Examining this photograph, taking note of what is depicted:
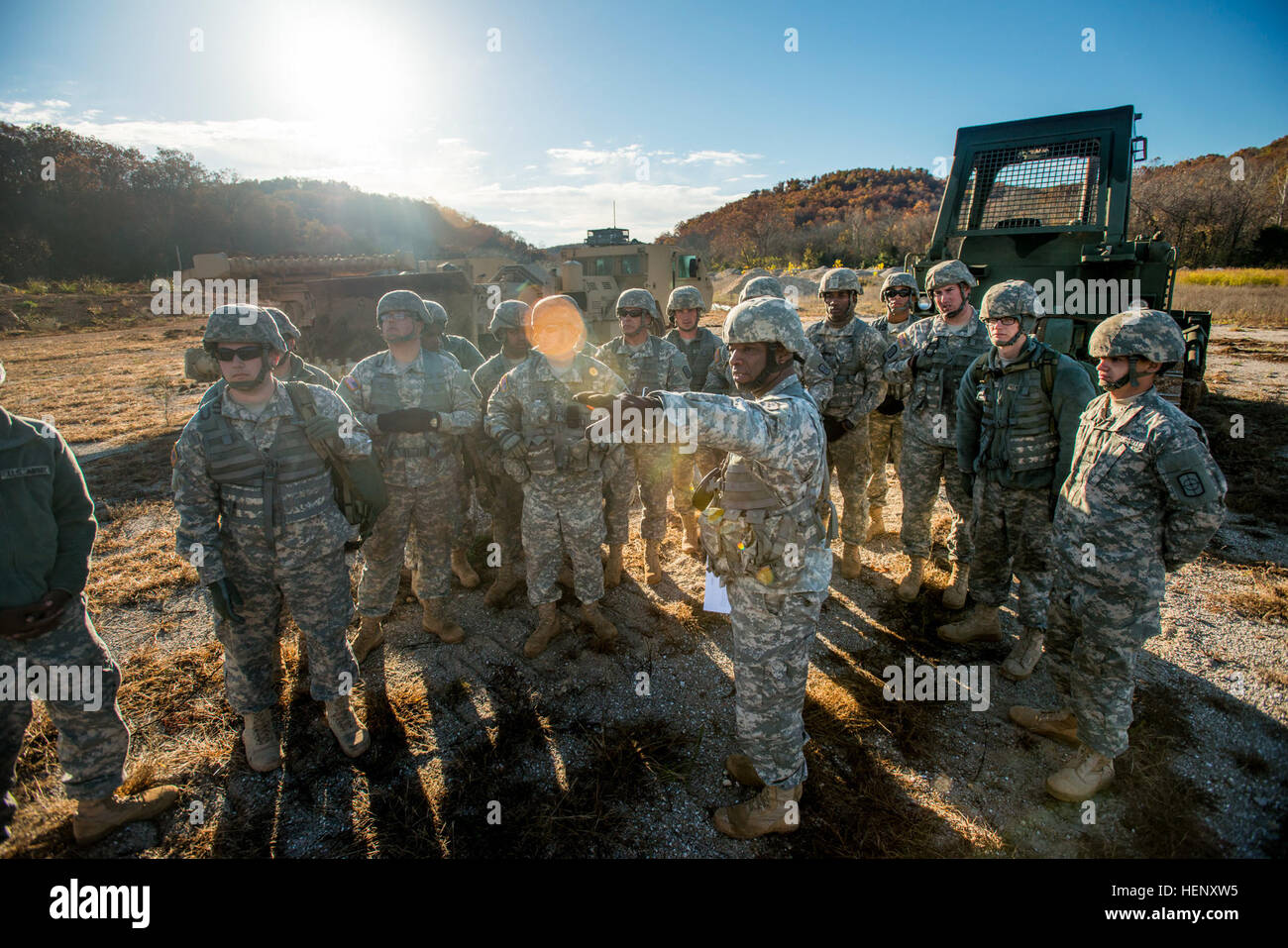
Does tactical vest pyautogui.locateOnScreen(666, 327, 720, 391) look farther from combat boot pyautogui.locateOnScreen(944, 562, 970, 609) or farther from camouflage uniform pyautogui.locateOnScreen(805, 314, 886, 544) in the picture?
combat boot pyautogui.locateOnScreen(944, 562, 970, 609)

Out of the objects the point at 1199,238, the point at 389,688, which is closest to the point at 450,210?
the point at 1199,238

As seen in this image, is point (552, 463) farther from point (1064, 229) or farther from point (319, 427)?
point (1064, 229)

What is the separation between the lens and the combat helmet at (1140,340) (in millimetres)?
2568

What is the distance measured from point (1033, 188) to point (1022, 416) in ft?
17.8

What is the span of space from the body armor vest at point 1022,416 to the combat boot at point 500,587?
11.8ft

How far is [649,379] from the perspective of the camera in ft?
16.6

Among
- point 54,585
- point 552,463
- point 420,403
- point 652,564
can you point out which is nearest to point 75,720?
point 54,585

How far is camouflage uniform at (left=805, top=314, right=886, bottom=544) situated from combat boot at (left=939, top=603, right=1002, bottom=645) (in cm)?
105

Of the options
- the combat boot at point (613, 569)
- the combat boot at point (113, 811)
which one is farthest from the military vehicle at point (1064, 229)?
the combat boot at point (113, 811)

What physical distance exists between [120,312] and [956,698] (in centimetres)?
3087

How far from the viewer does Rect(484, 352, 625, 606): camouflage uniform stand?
3.83 meters

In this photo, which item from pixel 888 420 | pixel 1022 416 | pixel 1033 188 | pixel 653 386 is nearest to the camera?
pixel 1022 416

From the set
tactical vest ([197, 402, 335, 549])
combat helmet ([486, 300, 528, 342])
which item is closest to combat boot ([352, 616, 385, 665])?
tactical vest ([197, 402, 335, 549])

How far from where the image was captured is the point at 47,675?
2449 mm
